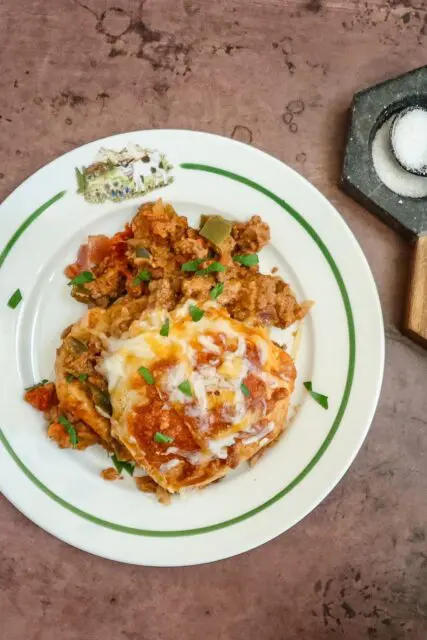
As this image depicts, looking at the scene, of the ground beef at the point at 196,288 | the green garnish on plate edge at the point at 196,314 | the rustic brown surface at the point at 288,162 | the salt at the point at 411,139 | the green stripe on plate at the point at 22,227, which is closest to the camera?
the green garnish on plate edge at the point at 196,314

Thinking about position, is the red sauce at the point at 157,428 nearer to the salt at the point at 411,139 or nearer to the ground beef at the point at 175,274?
the ground beef at the point at 175,274

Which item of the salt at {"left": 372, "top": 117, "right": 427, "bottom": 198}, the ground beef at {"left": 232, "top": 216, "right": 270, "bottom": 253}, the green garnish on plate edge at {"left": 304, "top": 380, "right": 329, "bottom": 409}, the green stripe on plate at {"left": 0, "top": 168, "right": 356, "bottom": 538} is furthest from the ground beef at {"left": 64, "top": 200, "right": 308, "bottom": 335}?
the salt at {"left": 372, "top": 117, "right": 427, "bottom": 198}

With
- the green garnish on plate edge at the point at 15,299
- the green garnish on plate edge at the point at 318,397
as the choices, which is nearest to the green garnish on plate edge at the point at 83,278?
the green garnish on plate edge at the point at 15,299

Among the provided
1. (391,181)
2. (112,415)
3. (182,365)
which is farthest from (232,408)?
(391,181)

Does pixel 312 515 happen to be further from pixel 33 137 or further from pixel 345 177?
pixel 33 137

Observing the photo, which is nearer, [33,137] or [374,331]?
[374,331]

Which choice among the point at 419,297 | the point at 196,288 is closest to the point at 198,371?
the point at 196,288

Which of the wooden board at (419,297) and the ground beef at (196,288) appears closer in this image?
the ground beef at (196,288)
